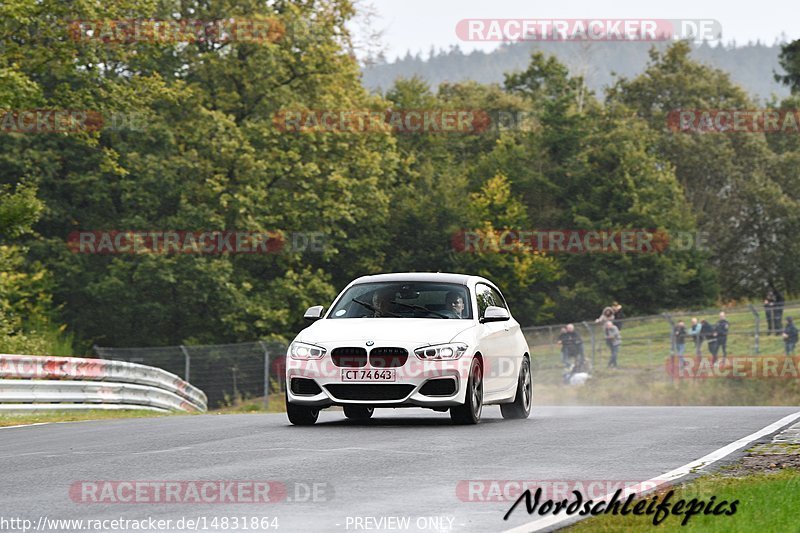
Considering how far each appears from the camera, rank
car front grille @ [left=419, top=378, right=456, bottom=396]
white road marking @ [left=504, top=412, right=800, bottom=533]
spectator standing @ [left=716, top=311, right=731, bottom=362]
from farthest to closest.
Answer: spectator standing @ [left=716, top=311, right=731, bottom=362] → car front grille @ [left=419, top=378, right=456, bottom=396] → white road marking @ [left=504, top=412, right=800, bottom=533]

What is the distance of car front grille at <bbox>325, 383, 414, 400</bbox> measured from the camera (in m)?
14.5

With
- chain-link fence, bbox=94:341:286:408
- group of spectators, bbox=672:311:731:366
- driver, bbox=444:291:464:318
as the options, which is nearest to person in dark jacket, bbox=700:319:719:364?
group of spectators, bbox=672:311:731:366

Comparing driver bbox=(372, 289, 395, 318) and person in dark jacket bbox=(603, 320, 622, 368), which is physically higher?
driver bbox=(372, 289, 395, 318)

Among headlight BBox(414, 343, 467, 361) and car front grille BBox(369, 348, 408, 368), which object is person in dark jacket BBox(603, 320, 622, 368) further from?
car front grille BBox(369, 348, 408, 368)

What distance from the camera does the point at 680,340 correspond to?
128ft

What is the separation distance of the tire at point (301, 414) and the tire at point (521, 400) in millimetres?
2719

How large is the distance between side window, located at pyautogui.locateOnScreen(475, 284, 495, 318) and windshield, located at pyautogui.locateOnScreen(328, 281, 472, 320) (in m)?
0.33

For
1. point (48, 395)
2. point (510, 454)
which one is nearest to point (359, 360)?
point (510, 454)

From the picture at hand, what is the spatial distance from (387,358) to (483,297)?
2565 mm

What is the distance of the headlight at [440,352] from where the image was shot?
47.7 ft

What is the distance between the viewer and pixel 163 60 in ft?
171

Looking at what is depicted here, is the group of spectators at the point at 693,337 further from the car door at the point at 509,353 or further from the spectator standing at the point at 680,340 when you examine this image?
the car door at the point at 509,353

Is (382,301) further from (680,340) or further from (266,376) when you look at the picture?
(680,340)

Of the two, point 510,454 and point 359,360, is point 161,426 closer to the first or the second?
point 359,360
